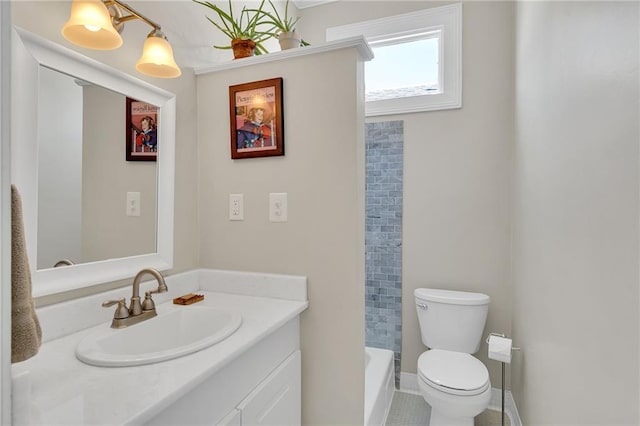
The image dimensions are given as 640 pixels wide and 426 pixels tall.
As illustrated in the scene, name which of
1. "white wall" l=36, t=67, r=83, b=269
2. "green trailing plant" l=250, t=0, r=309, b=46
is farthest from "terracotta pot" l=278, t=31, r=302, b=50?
"white wall" l=36, t=67, r=83, b=269

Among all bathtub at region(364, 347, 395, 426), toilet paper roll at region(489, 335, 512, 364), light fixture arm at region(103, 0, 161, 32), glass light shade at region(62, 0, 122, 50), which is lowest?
bathtub at region(364, 347, 395, 426)

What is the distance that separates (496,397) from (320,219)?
1.88 meters

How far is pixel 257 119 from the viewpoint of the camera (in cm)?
155

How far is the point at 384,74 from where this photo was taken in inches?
104

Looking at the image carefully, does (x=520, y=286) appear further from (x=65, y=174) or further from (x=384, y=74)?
(x=65, y=174)

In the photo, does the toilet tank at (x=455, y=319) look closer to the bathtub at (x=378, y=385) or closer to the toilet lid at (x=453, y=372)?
the toilet lid at (x=453, y=372)

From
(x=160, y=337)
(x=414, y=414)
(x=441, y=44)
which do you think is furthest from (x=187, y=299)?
(x=441, y=44)

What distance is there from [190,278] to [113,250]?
0.41m

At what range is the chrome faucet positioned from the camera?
3.63ft

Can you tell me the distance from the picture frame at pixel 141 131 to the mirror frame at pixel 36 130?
4cm

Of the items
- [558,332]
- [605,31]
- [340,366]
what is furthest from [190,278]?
[605,31]

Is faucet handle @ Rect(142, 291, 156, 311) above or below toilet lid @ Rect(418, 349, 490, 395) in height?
above

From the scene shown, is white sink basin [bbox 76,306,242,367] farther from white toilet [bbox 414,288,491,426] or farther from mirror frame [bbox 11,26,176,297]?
white toilet [bbox 414,288,491,426]

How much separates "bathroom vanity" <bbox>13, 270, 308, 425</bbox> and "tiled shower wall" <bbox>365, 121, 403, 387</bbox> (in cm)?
119
